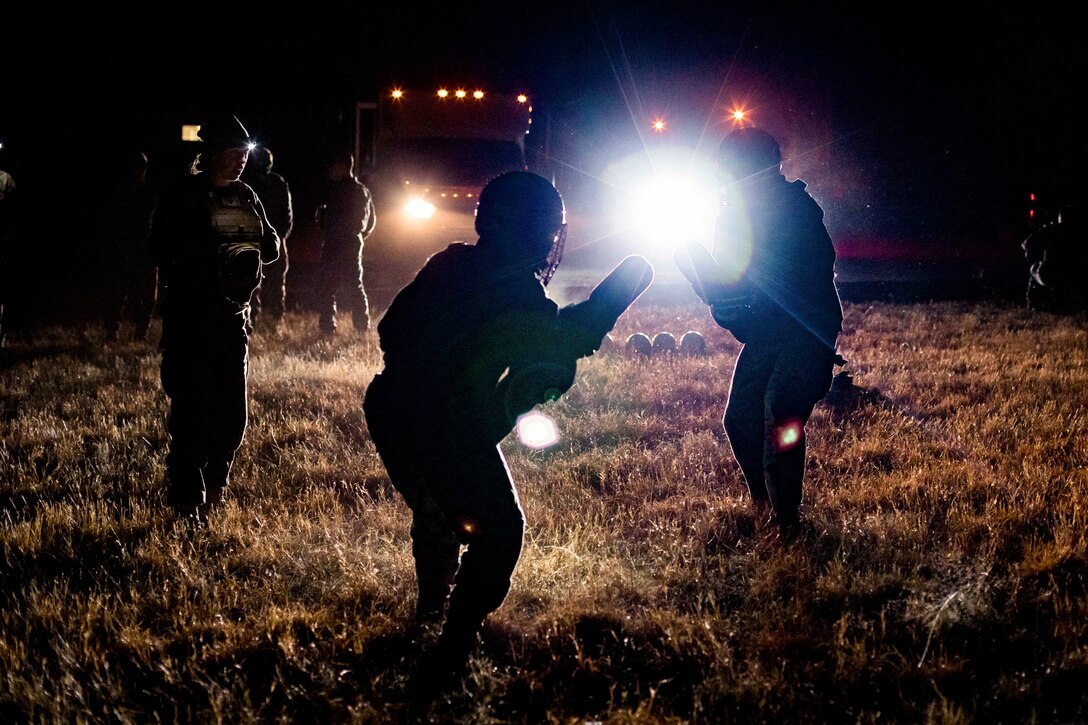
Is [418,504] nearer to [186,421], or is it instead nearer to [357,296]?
[186,421]

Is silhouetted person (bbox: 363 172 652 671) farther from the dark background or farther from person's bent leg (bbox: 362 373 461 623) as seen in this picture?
the dark background

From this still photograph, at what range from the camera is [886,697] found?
2.87 metres


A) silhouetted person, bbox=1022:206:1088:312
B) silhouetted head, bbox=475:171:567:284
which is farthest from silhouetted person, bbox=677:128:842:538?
silhouetted person, bbox=1022:206:1088:312

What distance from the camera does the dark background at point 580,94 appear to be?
12.2 m

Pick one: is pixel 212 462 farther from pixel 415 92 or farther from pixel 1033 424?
pixel 415 92

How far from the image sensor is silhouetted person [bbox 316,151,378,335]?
9727mm

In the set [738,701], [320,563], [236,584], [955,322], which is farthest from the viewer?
[955,322]

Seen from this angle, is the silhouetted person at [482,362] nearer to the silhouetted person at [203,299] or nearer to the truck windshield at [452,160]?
the silhouetted person at [203,299]

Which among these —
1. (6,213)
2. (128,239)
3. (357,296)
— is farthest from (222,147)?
(128,239)

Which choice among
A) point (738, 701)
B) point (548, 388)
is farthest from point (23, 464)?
point (738, 701)

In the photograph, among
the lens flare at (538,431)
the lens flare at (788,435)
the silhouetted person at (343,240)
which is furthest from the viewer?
the silhouetted person at (343,240)

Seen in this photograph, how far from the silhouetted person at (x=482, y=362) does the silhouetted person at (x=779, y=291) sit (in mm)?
1559

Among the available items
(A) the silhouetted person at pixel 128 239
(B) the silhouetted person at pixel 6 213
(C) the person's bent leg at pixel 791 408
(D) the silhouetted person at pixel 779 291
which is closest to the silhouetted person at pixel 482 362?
(D) the silhouetted person at pixel 779 291

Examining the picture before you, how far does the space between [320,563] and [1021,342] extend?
937 cm
